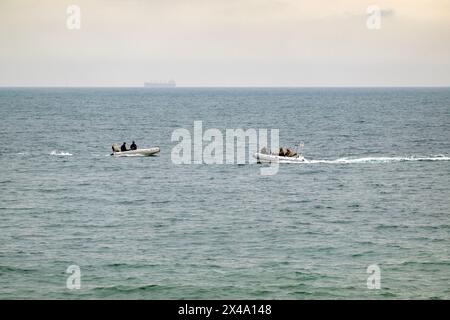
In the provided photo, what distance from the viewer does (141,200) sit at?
52125 mm

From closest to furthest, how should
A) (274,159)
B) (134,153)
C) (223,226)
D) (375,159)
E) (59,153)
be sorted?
(223,226) < (274,159) < (134,153) < (375,159) < (59,153)

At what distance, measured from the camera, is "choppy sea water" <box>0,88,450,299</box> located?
3172cm

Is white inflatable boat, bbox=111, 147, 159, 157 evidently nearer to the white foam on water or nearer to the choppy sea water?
the choppy sea water

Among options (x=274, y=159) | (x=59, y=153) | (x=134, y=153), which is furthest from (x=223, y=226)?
(x=59, y=153)

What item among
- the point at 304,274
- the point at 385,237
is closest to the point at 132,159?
the point at 385,237

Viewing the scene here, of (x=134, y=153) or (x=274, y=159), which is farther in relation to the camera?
(x=134, y=153)

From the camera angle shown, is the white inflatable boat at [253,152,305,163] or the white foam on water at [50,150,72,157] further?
the white foam on water at [50,150,72,157]

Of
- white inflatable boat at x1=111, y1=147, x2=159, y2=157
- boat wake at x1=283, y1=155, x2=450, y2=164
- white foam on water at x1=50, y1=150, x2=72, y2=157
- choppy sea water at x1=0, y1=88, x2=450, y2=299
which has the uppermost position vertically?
white inflatable boat at x1=111, y1=147, x2=159, y2=157

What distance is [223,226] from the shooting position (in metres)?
43.1

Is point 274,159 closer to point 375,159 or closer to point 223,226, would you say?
point 375,159

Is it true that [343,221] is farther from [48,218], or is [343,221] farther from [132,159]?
[132,159]

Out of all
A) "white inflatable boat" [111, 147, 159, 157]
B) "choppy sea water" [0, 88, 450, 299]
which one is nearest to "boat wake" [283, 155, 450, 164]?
"choppy sea water" [0, 88, 450, 299]
